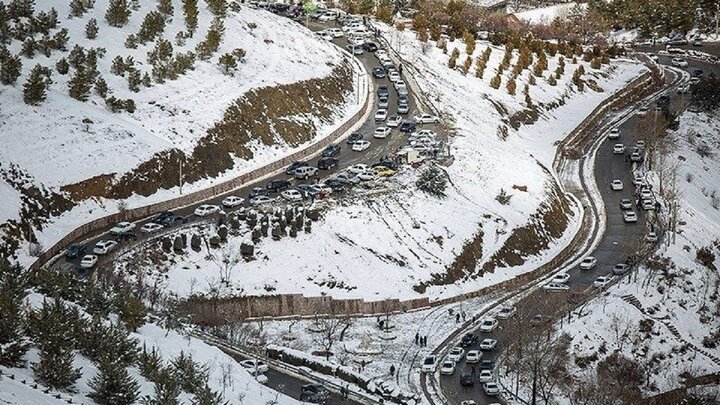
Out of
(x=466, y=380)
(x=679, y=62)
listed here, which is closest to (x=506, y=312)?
(x=466, y=380)

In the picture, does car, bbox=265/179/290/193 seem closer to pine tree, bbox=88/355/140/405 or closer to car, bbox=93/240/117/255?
car, bbox=93/240/117/255

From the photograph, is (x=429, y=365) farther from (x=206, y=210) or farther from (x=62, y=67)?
(x=62, y=67)

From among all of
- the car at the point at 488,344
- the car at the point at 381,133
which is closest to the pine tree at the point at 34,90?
the car at the point at 381,133

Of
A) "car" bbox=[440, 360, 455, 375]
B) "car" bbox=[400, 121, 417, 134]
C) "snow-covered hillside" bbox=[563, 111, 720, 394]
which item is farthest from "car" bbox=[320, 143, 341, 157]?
"car" bbox=[440, 360, 455, 375]

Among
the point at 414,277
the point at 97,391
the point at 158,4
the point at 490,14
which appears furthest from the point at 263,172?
the point at 490,14

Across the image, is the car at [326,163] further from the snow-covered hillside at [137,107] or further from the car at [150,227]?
the car at [150,227]

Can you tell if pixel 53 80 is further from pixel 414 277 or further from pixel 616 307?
pixel 616 307
